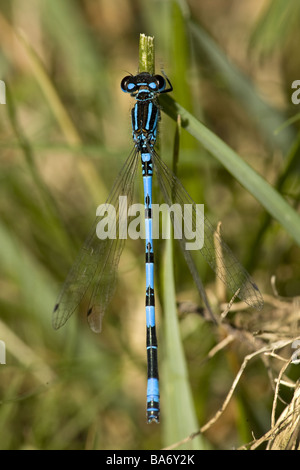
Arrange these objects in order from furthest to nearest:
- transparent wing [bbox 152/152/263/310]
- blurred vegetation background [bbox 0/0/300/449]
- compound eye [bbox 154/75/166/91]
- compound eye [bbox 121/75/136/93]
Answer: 1. blurred vegetation background [bbox 0/0/300/449]
2. compound eye [bbox 121/75/136/93]
3. compound eye [bbox 154/75/166/91]
4. transparent wing [bbox 152/152/263/310]

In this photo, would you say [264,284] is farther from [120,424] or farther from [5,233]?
[5,233]

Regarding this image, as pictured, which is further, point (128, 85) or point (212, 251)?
point (128, 85)

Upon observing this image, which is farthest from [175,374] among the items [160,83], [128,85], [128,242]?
[128,242]

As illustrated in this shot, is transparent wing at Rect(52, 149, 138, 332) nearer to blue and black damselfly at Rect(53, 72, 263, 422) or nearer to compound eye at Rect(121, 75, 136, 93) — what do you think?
blue and black damselfly at Rect(53, 72, 263, 422)

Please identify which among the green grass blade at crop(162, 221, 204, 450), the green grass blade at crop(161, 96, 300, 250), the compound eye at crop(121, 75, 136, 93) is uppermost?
the compound eye at crop(121, 75, 136, 93)

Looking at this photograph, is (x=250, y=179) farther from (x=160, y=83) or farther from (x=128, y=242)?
(x=128, y=242)

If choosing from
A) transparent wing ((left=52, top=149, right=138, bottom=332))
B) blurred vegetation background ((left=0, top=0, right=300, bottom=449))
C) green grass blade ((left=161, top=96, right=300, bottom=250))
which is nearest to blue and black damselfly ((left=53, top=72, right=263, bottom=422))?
transparent wing ((left=52, top=149, right=138, bottom=332))
